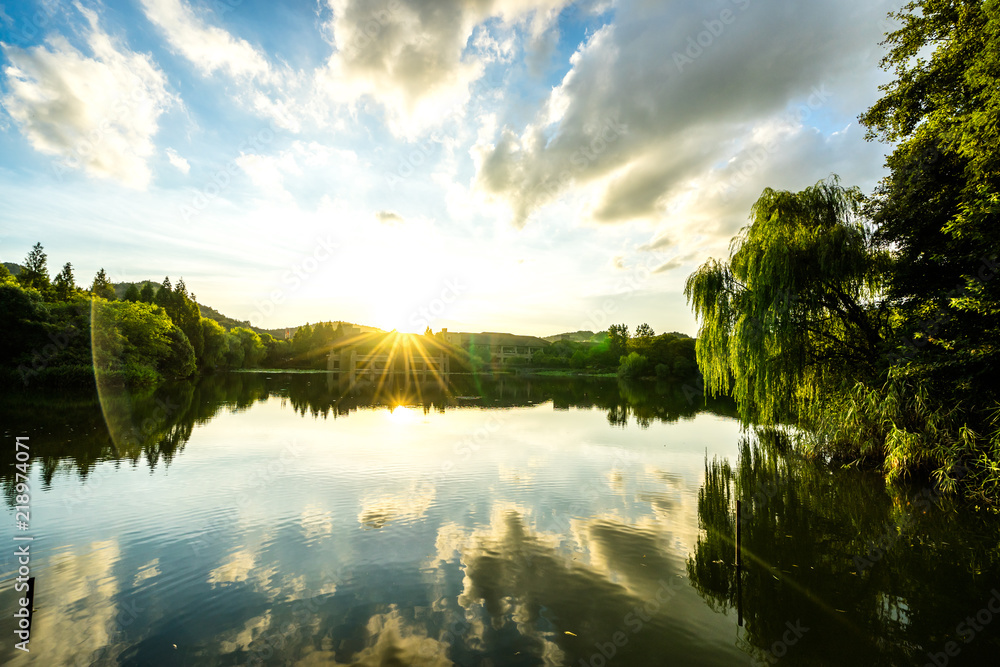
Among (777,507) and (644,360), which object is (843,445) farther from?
(644,360)

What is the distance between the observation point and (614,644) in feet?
22.4

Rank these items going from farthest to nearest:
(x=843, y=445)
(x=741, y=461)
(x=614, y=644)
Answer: (x=741, y=461)
(x=843, y=445)
(x=614, y=644)

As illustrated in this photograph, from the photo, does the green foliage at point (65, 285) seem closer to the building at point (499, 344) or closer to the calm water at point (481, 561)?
the calm water at point (481, 561)

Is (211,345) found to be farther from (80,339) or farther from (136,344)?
(80,339)

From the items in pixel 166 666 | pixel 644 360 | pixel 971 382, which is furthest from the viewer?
pixel 644 360

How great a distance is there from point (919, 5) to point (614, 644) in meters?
23.7

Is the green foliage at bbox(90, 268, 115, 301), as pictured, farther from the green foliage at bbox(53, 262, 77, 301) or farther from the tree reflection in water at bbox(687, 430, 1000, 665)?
the tree reflection in water at bbox(687, 430, 1000, 665)

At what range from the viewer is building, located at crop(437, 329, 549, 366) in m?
141

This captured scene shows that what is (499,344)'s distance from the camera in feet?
502

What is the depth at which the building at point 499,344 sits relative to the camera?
461ft

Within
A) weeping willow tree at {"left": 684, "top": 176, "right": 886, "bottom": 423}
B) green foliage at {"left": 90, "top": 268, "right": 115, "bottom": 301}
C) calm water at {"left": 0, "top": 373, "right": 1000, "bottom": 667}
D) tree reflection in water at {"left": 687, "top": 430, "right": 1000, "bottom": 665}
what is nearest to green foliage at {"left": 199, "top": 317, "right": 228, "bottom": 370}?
green foliage at {"left": 90, "top": 268, "right": 115, "bottom": 301}

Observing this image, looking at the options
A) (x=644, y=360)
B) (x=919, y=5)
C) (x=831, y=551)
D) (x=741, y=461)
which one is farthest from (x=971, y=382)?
(x=644, y=360)

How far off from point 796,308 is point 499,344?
449 ft

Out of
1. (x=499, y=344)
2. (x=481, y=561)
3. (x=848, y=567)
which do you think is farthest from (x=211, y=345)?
(x=848, y=567)
